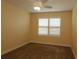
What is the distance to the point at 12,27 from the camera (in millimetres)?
4770

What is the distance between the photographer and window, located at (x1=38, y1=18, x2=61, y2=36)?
20.8 ft

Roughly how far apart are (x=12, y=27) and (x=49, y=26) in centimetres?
281

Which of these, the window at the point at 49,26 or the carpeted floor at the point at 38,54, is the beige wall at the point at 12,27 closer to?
the carpeted floor at the point at 38,54

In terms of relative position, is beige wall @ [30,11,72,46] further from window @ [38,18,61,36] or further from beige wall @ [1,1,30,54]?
beige wall @ [1,1,30,54]

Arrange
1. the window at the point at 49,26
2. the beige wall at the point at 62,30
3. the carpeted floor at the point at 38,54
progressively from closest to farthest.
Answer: the carpeted floor at the point at 38,54 < the beige wall at the point at 62,30 < the window at the point at 49,26

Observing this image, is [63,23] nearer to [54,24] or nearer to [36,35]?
[54,24]

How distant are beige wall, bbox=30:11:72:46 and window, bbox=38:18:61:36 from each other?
28 cm

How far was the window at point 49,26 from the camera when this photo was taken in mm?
6336

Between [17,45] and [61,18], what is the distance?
3337 millimetres

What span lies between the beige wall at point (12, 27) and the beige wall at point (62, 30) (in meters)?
0.91

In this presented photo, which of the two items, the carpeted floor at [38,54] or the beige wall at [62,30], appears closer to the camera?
the carpeted floor at [38,54]

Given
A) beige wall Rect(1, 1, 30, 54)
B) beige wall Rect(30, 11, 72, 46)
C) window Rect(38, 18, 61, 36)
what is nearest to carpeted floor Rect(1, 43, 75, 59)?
beige wall Rect(1, 1, 30, 54)

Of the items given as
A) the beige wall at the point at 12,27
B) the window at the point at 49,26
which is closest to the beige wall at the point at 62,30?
the window at the point at 49,26

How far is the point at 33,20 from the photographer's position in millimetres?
7113
